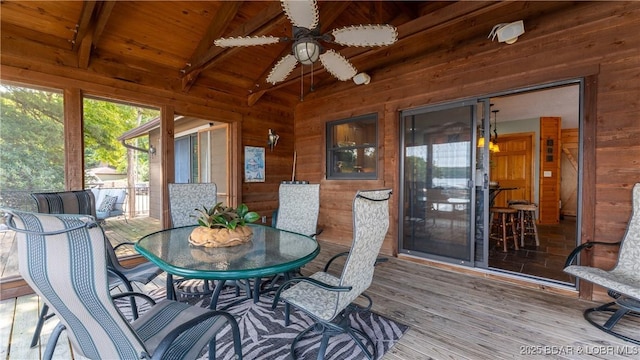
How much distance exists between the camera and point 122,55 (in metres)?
3.56

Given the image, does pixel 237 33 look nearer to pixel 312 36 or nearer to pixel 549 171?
pixel 312 36

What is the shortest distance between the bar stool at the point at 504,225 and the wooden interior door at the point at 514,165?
2.09 m

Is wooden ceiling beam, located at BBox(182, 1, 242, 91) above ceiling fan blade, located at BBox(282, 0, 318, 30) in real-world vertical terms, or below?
above

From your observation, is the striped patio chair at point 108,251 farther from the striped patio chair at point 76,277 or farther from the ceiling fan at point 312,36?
the ceiling fan at point 312,36

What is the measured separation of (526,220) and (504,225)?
88 centimetres

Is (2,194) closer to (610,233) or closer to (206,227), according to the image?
(206,227)

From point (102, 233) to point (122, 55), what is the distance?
3679mm

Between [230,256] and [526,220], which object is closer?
[230,256]

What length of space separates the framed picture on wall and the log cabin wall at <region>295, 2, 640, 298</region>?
242cm

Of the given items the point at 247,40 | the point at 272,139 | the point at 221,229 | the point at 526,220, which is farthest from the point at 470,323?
the point at 272,139

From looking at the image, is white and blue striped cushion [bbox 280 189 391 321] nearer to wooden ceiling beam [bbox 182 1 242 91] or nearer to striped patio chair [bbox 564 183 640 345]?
striped patio chair [bbox 564 183 640 345]

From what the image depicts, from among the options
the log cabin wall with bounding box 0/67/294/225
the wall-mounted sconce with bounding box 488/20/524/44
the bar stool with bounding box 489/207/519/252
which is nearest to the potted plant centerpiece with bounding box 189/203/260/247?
the log cabin wall with bounding box 0/67/294/225

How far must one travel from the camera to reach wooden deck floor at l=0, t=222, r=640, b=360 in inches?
74.2

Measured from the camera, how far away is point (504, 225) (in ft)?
14.0
